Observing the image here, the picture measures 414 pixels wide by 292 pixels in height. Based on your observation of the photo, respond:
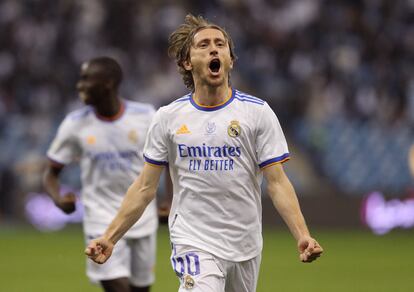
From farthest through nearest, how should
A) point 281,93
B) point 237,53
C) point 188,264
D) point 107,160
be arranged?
point 237,53 < point 281,93 < point 107,160 < point 188,264

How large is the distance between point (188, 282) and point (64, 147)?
3.15 m

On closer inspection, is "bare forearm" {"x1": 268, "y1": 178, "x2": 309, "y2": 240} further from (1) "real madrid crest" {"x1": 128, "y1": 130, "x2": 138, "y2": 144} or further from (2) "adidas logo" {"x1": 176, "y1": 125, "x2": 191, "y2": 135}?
(1) "real madrid crest" {"x1": 128, "y1": 130, "x2": 138, "y2": 144}

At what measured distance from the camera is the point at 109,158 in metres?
8.95

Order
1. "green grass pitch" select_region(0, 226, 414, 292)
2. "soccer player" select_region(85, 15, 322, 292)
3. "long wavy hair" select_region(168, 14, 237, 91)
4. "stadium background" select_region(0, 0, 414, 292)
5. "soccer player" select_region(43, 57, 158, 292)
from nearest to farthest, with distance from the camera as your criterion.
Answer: "soccer player" select_region(85, 15, 322, 292), "long wavy hair" select_region(168, 14, 237, 91), "soccer player" select_region(43, 57, 158, 292), "green grass pitch" select_region(0, 226, 414, 292), "stadium background" select_region(0, 0, 414, 292)

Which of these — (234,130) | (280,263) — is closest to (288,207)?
(234,130)

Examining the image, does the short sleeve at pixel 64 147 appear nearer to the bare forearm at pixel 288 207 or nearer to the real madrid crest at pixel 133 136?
the real madrid crest at pixel 133 136

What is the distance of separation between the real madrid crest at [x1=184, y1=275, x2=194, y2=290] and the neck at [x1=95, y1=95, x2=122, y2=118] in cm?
294

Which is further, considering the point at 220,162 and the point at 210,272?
the point at 220,162

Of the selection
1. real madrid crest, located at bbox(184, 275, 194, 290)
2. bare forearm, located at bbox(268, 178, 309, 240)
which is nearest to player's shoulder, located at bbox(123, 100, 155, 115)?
bare forearm, located at bbox(268, 178, 309, 240)

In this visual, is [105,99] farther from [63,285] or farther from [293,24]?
[293,24]

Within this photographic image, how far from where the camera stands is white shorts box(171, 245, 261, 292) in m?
6.34

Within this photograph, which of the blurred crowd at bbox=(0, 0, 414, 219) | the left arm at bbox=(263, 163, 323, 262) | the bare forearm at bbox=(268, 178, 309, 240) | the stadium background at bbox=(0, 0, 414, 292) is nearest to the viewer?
the left arm at bbox=(263, 163, 323, 262)

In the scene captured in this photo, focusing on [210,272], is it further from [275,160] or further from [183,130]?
[183,130]

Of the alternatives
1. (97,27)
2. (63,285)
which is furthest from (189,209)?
(97,27)
